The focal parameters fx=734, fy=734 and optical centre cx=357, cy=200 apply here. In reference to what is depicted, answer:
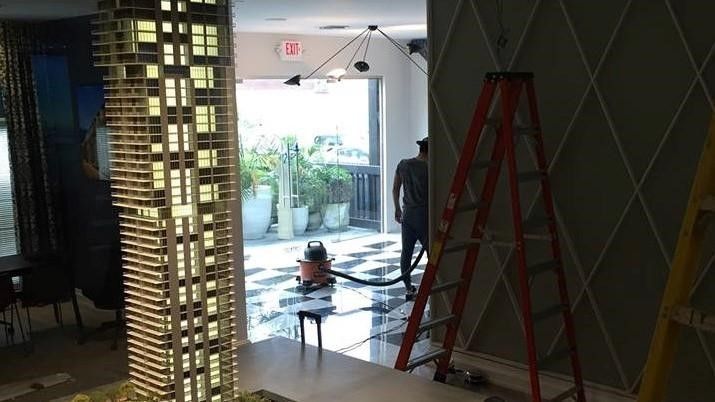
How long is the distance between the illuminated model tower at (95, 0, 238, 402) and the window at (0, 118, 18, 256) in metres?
3.72

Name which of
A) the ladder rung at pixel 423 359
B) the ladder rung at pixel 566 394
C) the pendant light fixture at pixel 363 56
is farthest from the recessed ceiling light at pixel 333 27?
the ladder rung at pixel 566 394

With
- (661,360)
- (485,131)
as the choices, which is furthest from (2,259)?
(661,360)

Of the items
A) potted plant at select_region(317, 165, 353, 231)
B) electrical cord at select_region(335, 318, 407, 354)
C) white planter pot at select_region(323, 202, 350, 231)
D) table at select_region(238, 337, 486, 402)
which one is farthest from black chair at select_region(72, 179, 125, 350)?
white planter pot at select_region(323, 202, 350, 231)

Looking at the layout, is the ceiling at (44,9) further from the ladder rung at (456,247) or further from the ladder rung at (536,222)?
the ladder rung at (536,222)

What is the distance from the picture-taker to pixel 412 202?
536 centimetres

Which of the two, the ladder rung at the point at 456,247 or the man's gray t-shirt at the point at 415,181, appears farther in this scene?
the man's gray t-shirt at the point at 415,181

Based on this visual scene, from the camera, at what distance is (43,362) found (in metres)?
4.17

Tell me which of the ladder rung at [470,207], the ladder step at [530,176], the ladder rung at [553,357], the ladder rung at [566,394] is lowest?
the ladder rung at [566,394]

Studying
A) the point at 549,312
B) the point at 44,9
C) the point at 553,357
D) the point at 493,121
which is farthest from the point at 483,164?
the point at 44,9

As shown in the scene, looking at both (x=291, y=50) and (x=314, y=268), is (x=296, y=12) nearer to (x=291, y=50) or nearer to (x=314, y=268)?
(x=291, y=50)

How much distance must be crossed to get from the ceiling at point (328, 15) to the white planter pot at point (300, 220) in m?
1.81

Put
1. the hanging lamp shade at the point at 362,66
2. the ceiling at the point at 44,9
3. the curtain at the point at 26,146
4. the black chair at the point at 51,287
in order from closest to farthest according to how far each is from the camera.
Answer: the ceiling at the point at 44,9 < the black chair at the point at 51,287 < the curtain at the point at 26,146 < the hanging lamp shade at the point at 362,66

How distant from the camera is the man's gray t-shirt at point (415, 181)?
17.1 ft

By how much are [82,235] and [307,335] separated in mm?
1803
